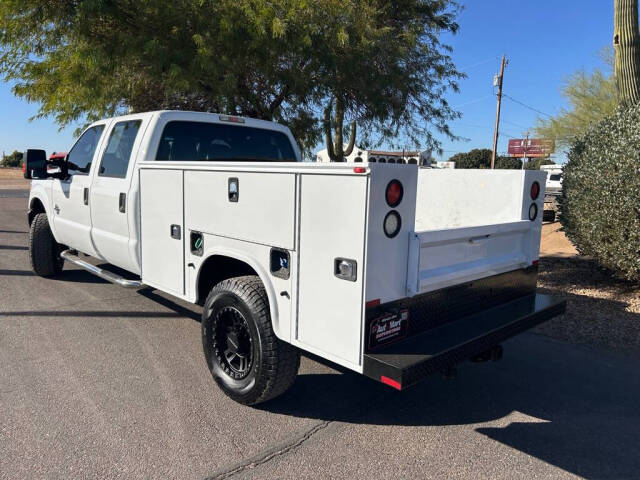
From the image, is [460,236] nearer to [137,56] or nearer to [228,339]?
[228,339]

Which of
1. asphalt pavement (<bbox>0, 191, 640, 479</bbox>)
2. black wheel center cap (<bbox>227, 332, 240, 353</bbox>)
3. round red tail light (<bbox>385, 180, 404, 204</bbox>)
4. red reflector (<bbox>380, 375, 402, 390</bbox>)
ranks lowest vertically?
asphalt pavement (<bbox>0, 191, 640, 479</bbox>)

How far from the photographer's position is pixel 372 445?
320cm

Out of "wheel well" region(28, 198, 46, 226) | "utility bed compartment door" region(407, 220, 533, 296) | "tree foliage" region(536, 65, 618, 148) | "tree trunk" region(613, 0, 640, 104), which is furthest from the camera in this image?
"tree foliage" region(536, 65, 618, 148)

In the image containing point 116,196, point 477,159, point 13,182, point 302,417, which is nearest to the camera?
point 302,417

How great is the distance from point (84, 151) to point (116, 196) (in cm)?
146

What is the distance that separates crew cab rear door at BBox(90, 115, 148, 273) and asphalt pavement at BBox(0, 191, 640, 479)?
844mm

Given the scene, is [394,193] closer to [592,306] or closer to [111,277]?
[111,277]

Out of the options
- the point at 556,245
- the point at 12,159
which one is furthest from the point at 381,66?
the point at 12,159

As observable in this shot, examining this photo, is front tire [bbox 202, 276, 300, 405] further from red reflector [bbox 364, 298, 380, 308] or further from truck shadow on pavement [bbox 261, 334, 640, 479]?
red reflector [bbox 364, 298, 380, 308]

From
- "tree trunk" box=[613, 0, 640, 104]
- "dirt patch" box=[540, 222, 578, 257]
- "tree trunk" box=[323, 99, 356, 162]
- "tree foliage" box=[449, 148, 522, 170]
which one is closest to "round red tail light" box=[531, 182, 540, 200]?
"tree trunk" box=[613, 0, 640, 104]

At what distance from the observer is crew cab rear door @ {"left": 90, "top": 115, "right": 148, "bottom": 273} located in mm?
4785

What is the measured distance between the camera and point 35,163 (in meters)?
6.07

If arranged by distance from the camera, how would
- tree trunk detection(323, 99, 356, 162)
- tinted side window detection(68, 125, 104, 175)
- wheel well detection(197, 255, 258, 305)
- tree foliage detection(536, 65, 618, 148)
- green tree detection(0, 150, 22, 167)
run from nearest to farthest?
wheel well detection(197, 255, 258, 305) → tinted side window detection(68, 125, 104, 175) → tree trunk detection(323, 99, 356, 162) → tree foliage detection(536, 65, 618, 148) → green tree detection(0, 150, 22, 167)

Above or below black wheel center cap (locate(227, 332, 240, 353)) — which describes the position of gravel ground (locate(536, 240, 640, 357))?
below
